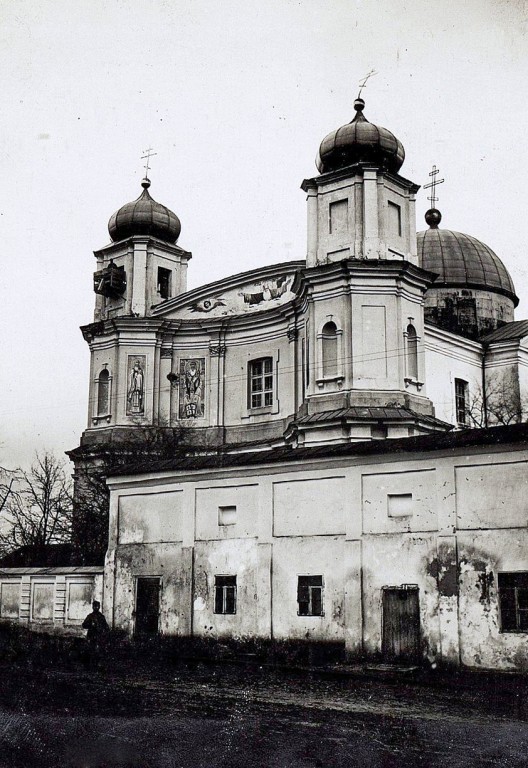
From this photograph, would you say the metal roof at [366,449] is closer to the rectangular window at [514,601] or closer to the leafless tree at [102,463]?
the rectangular window at [514,601]

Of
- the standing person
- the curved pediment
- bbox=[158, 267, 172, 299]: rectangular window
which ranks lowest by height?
the standing person

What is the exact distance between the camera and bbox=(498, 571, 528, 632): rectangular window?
15344mm

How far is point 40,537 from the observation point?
116 feet

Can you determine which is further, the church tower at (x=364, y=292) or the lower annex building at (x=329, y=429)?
the church tower at (x=364, y=292)

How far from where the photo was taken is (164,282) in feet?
129

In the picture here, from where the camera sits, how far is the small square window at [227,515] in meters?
19.6

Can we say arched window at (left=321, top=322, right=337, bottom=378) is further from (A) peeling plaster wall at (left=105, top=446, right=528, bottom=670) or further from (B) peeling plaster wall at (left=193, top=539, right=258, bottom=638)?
(B) peeling plaster wall at (left=193, top=539, right=258, bottom=638)

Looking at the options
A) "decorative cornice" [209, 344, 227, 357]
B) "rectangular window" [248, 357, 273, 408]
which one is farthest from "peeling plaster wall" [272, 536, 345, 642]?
"decorative cornice" [209, 344, 227, 357]

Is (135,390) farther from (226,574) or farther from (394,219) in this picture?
(226,574)

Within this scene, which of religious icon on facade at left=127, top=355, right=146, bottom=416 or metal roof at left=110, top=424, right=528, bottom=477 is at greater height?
religious icon on facade at left=127, top=355, right=146, bottom=416

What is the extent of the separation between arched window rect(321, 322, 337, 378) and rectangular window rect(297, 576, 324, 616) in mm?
11488

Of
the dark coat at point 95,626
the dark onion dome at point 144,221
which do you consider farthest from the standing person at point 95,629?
the dark onion dome at point 144,221

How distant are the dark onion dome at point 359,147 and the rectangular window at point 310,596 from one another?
16380mm

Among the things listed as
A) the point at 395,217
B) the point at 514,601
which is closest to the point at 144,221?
the point at 395,217
